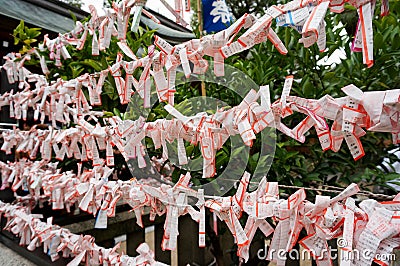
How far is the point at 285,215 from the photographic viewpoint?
16.4 inches

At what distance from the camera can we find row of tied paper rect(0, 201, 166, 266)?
68cm

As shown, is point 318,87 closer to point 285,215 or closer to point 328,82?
point 328,82

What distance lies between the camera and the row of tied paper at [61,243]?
0.68 m

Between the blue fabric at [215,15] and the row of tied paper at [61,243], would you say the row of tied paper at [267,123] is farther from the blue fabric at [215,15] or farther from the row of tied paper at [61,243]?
the blue fabric at [215,15]

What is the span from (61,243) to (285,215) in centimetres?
66

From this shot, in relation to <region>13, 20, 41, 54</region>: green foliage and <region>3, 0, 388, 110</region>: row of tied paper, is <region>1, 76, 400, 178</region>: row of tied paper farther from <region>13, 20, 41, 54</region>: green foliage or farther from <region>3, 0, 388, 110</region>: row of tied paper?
<region>13, 20, 41, 54</region>: green foliage

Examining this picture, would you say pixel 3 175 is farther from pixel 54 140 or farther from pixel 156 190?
pixel 156 190

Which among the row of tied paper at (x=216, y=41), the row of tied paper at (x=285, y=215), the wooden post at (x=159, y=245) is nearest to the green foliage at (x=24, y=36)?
the row of tied paper at (x=216, y=41)

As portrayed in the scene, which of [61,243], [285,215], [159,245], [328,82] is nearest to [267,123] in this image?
[285,215]

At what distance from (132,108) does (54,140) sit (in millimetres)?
244

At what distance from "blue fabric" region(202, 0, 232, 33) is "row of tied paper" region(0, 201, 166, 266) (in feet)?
2.25

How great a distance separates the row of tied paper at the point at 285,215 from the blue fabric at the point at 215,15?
2.00ft

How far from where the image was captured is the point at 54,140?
90 centimetres

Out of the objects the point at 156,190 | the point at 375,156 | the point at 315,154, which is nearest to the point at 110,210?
the point at 156,190
